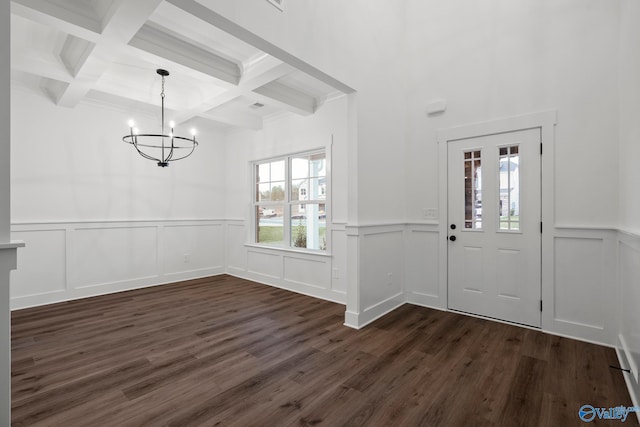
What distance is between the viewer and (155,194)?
5.16 metres

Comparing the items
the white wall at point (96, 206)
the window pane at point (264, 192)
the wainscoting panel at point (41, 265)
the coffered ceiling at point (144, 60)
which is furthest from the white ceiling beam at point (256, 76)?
the wainscoting panel at point (41, 265)

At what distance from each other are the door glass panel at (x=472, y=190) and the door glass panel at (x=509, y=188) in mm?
217

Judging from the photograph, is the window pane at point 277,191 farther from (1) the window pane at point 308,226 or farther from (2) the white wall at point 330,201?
(2) the white wall at point 330,201

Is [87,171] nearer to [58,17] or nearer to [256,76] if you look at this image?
[58,17]

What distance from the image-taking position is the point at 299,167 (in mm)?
4887

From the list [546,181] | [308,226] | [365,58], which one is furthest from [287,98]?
[546,181]

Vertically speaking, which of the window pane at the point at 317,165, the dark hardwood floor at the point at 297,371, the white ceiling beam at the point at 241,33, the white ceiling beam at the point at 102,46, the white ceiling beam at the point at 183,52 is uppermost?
the white ceiling beam at the point at 183,52

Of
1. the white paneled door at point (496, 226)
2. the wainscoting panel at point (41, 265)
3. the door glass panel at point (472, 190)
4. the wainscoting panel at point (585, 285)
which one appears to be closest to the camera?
the wainscoting panel at point (585, 285)

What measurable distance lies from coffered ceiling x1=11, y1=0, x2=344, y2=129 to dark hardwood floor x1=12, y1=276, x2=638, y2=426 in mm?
2533

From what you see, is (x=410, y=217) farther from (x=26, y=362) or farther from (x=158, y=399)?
(x=26, y=362)

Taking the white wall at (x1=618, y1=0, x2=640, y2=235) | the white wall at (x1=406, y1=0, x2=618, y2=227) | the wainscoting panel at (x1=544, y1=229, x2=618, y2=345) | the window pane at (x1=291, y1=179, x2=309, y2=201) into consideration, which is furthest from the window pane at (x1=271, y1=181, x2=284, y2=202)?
the white wall at (x1=618, y1=0, x2=640, y2=235)

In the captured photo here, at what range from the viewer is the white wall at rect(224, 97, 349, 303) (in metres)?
4.21

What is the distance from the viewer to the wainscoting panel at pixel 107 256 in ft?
13.0

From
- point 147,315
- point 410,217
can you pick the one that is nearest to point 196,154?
point 147,315
